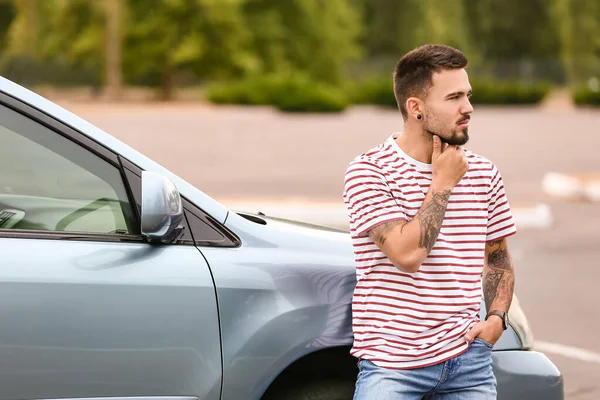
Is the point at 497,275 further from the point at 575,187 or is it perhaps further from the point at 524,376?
the point at 575,187

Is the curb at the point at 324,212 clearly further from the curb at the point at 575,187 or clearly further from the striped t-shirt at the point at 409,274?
the striped t-shirt at the point at 409,274

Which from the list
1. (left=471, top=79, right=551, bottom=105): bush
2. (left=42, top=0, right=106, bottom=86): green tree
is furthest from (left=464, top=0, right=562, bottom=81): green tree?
(left=42, top=0, right=106, bottom=86): green tree

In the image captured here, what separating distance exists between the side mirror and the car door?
0.12 metres

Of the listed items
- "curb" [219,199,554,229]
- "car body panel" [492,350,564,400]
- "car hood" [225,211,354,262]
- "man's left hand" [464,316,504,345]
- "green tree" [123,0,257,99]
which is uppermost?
"green tree" [123,0,257,99]

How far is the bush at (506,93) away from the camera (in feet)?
153

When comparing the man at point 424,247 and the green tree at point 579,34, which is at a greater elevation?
the green tree at point 579,34

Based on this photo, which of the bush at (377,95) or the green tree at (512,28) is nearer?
the bush at (377,95)

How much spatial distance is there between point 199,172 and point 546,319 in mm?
13456

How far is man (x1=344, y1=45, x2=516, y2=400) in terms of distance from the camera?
3105mm

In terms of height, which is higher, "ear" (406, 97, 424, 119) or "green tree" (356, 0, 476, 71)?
"green tree" (356, 0, 476, 71)

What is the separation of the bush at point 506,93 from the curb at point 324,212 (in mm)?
32570

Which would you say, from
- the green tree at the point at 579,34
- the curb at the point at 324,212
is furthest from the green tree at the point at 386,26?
the curb at the point at 324,212

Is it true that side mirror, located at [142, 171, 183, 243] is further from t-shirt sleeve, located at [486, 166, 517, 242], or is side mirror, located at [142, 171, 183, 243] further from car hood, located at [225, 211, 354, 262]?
t-shirt sleeve, located at [486, 166, 517, 242]

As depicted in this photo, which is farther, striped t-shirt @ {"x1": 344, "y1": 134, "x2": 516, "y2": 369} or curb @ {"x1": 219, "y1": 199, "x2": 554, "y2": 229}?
curb @ {"x1": 219, "y1": 199, "x2": 554, "y2": 229}
